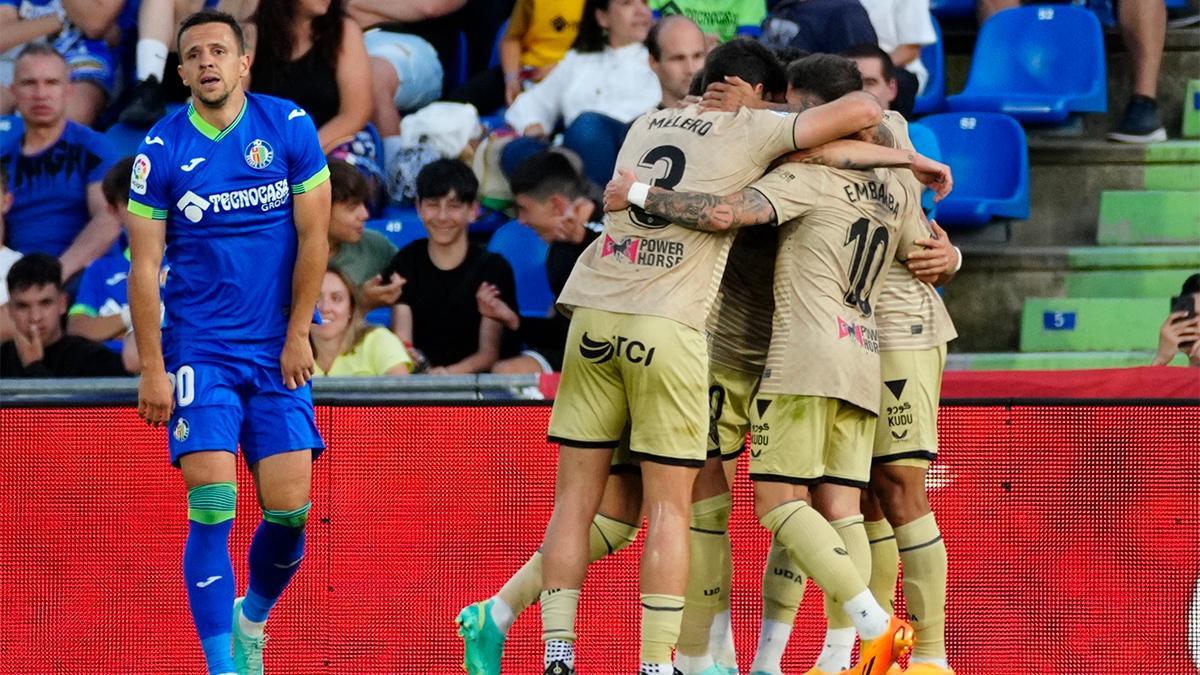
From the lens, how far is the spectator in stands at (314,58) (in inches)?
382

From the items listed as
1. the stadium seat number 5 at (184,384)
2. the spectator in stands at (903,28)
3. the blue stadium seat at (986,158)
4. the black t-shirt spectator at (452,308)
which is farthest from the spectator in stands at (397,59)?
the stadium seat number 5 at (184,384)

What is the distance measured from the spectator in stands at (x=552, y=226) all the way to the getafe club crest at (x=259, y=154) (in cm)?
285

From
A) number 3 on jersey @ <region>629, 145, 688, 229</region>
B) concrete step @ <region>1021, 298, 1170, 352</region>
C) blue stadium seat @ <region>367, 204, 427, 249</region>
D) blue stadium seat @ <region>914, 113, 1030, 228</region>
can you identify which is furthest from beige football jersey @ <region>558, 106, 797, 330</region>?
blue stadium seat @ <region>914, 113, 1030, 228</region>

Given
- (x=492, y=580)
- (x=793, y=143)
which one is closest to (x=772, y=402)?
(x=793, y=143)

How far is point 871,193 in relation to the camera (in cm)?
636

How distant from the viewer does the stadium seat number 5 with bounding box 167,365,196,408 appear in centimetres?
598

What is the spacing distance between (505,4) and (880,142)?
15.3ft

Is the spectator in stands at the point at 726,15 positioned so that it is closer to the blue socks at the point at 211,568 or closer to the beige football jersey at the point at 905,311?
the beige football jersey at the point at 905,311

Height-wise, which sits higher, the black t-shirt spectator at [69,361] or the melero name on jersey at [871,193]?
the melero name on jersey at [871,193]

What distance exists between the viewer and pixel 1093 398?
7.18 meters

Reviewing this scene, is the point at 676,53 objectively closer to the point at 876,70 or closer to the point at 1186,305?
the point at 876,70

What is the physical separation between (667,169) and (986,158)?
4.27m

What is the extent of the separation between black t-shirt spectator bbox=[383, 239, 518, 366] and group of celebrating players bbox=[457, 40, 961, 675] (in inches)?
96.2

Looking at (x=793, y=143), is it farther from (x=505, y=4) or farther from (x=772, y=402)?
(x=505, y=4)
